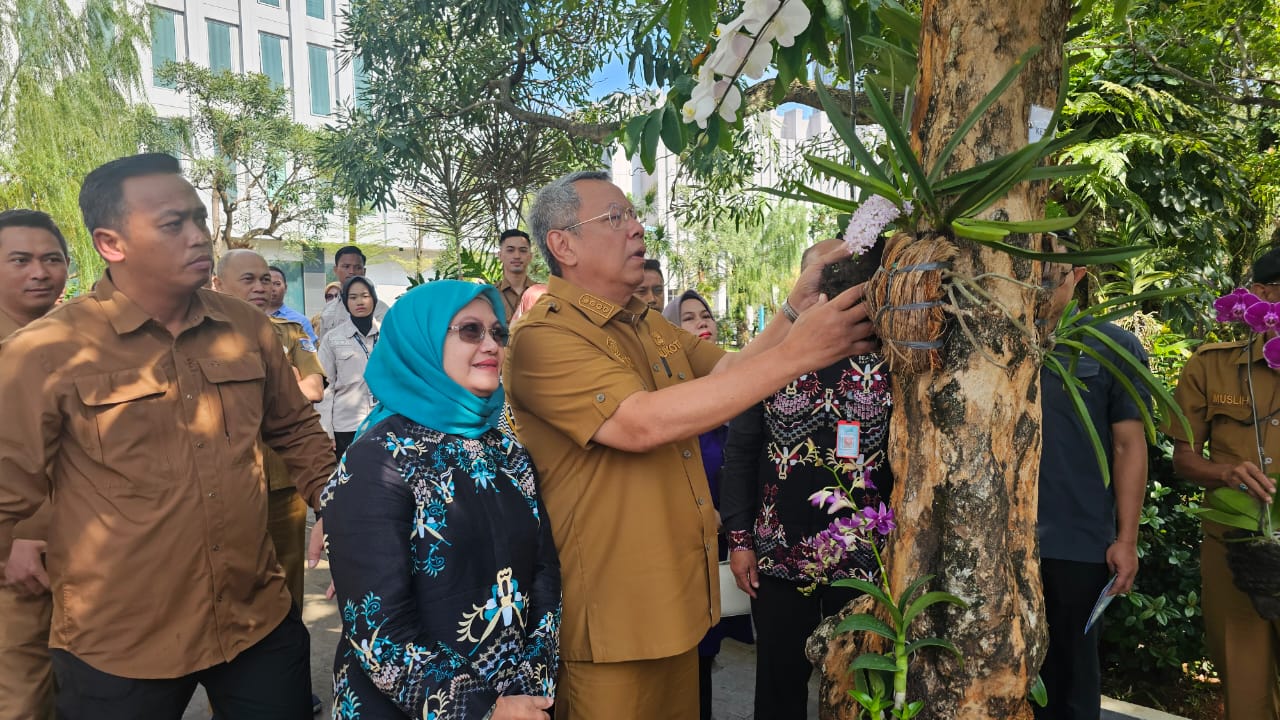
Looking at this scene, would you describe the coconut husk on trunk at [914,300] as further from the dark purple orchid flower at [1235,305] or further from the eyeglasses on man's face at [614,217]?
the dark purple orchid flower at [1235,305]

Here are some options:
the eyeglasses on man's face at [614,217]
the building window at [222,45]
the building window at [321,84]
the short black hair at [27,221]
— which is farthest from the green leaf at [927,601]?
the building window at [321,84]

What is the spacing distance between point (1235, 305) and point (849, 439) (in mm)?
1219

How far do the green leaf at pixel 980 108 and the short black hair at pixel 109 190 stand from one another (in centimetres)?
195

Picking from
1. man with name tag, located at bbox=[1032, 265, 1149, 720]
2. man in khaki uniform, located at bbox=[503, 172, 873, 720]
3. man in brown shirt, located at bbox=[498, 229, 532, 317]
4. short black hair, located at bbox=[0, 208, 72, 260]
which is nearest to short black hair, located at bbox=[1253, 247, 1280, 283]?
man with name tag, located at bbox=[1032, 265, 1149, 720]

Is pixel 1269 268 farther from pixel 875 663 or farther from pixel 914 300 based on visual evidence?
pixel 875 663

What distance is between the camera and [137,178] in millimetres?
2102

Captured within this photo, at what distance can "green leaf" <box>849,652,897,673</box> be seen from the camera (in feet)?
4.36

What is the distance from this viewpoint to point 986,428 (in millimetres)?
1306

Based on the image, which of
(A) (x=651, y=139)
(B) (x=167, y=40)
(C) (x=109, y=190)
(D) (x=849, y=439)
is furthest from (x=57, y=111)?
(D) (x=849, y=439)

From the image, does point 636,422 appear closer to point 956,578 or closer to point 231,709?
point 956,578

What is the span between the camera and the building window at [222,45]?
28.1m

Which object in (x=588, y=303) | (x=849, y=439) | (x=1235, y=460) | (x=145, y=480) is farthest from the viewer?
(x=1235, y=460)

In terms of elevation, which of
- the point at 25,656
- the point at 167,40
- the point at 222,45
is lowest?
the point at 25,656

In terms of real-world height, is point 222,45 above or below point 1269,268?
above
